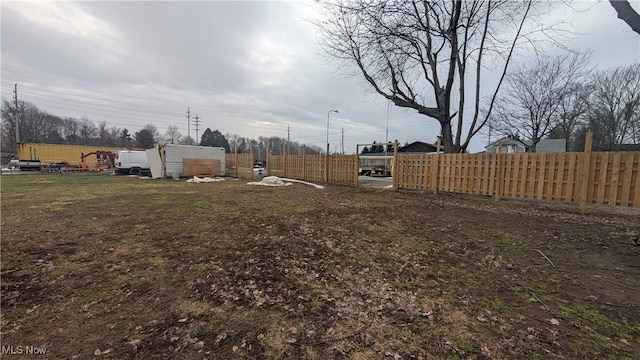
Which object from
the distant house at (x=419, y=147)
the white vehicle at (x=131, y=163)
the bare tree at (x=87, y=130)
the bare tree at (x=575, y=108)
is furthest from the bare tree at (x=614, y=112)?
the bare tree at (x=87, y=130)

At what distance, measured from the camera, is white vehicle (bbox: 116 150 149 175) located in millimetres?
22562

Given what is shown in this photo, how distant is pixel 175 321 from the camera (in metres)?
2.20

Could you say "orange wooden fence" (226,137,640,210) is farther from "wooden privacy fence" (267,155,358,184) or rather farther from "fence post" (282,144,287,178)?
"fence post" (282,144,287,178)

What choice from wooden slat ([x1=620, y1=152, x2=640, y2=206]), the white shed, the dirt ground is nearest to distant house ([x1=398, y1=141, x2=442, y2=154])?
the white shed

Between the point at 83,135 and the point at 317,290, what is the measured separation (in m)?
82.4

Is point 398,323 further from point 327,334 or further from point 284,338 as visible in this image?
point 284,338

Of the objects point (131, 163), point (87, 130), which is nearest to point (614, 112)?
point (131, 163)

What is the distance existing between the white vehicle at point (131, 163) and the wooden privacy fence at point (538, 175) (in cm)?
2266

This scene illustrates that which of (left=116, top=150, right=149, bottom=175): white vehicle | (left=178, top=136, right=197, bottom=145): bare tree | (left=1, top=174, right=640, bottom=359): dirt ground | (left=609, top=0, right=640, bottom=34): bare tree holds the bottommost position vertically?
(left=1, top=174, right=640, bottom=359): dirt ground

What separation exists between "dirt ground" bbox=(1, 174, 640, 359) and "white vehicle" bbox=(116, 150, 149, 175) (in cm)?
2013

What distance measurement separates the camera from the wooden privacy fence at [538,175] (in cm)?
620

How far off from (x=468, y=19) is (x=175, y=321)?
535 inches

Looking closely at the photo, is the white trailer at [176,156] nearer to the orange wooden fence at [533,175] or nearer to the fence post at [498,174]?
the orange wooden fence at [533,175]

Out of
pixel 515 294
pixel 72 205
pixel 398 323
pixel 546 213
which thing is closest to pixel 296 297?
pixel 398 323
